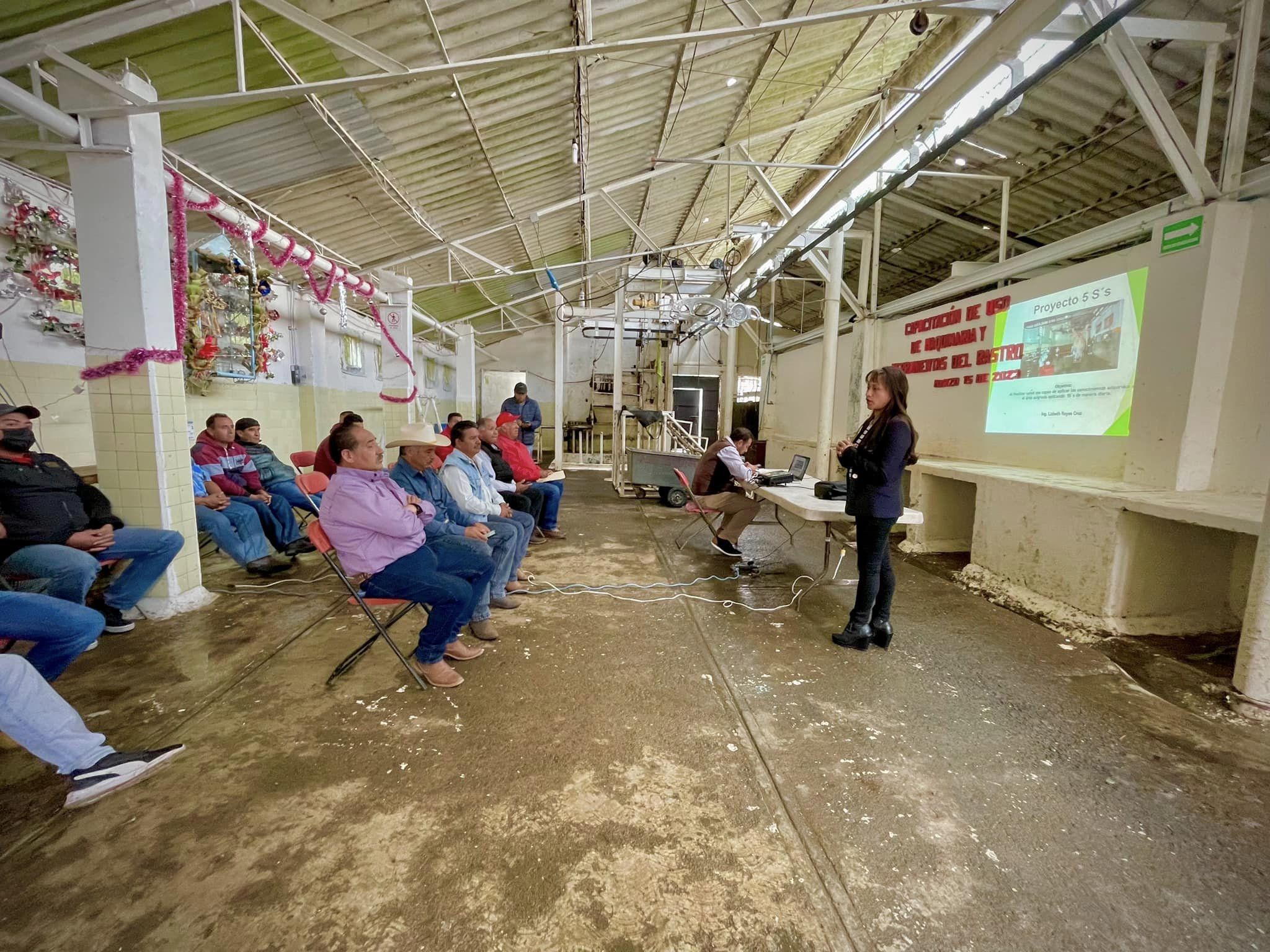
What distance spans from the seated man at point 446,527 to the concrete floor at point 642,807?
21.3 inches

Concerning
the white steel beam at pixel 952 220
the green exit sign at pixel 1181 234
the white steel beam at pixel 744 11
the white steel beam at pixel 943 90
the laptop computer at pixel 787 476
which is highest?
the white steel beam at pixel 952 220

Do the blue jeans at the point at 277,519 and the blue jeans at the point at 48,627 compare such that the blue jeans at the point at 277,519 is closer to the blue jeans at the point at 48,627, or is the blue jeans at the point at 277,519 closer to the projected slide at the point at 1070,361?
the blue jeans at the point at 48,627

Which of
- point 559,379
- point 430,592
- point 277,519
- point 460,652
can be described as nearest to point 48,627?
point 430,592

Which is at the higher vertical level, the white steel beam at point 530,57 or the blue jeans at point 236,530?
the white steel beam at point 530,57

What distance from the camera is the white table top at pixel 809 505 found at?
10.6 ft

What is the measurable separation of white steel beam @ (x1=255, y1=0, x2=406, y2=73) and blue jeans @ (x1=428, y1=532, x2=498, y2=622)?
2454 mm

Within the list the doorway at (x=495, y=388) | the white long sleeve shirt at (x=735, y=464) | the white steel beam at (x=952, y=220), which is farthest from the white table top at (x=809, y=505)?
the doorway at (x=495, y=388)

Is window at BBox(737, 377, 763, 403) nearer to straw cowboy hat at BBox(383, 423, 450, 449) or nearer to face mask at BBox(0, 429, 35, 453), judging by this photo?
straw cowboy hat at BBox(383, 423, 450, 449)

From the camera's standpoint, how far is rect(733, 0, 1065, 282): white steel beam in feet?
8.43

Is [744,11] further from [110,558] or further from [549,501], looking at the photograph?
[110,558]

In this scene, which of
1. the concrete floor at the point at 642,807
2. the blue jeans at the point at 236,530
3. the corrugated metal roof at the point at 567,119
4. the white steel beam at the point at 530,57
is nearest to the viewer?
the concrete floor at the point at 642,807

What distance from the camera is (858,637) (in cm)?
289

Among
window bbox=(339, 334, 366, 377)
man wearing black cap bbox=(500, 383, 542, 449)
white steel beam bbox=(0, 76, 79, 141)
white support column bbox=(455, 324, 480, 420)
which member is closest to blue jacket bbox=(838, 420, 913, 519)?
white steel beam bbox=(0, 76, 79, 141)

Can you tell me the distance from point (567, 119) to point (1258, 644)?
220 inches
